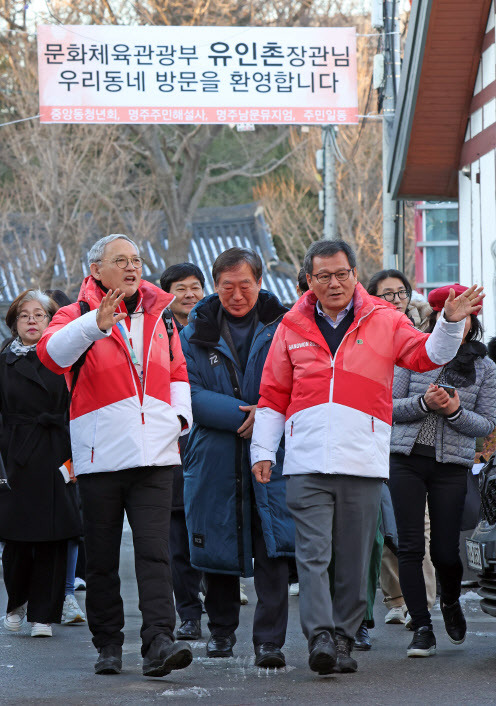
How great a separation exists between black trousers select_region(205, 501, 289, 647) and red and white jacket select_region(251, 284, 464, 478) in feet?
1.81

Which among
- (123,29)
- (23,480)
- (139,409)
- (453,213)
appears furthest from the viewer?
(453,213)

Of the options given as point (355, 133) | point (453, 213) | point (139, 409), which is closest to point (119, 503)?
point (139, 409)

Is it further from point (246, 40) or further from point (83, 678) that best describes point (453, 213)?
point (83, 678)

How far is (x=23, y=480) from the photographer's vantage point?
7.73 m

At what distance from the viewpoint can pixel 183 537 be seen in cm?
765

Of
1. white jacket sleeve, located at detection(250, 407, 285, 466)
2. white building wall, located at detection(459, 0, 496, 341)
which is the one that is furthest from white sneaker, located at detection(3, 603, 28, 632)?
white building wall, located at detection(459, 0, 496, 341)

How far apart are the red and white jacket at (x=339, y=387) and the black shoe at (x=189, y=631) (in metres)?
1.65

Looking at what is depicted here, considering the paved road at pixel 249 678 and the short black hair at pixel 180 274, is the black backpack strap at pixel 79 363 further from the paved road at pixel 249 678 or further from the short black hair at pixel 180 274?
the short black hair at pixel 180 274

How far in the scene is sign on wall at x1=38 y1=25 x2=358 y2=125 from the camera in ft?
56.3

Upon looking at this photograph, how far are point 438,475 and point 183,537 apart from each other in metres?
1.77

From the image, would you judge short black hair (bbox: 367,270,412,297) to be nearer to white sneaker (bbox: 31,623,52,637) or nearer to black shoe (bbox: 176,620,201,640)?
black shoe (bbox: 176,620,201,640)

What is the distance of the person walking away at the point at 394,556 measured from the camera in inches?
309

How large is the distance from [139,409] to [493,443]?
3.99 meters

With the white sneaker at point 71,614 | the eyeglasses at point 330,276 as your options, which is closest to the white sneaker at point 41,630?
the white sneaker at point 71,614
